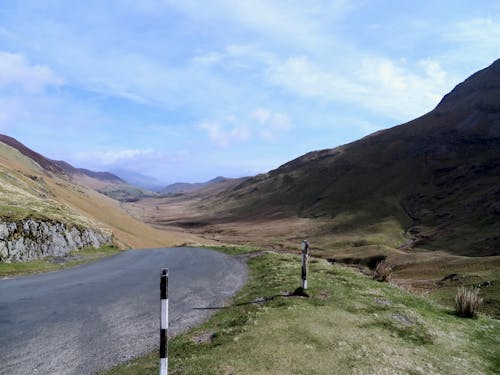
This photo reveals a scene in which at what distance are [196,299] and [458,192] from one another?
128 meters

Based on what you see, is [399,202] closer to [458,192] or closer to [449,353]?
[458,192]

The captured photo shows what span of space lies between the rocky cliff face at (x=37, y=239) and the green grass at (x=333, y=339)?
21944mm

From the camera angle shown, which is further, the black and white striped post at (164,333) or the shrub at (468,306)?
the shrub at (468,306)

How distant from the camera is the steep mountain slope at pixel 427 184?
105 meters

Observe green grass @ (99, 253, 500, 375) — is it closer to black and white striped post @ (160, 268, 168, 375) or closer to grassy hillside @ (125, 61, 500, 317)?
black and white striped post @ (160, 268, 168, 375)

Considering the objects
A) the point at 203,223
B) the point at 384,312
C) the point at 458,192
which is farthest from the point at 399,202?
the point at 384,312

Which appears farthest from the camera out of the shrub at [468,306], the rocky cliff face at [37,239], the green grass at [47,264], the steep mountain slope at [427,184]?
the steep mountain slope at [427,184]

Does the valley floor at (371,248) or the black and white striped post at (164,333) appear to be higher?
the black and white striped post at (164,333)

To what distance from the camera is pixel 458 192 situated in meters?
129

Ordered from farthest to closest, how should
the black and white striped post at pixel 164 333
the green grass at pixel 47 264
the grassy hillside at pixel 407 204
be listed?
Result: 1. the grassy hillside at pixel 407 204
2. the green grass at pixel 47 264
3. the black and white striped post at pixel 164 333

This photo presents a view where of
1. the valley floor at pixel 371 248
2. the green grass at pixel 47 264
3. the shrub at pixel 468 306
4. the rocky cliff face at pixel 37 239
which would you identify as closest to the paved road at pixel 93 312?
the green grass at pixel 47 264

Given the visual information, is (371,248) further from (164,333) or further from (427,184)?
(427,184)

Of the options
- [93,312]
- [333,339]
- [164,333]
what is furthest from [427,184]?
[164,333]

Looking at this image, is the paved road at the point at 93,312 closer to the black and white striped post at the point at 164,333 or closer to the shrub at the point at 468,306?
the black and white striped post at the point at 164,333
